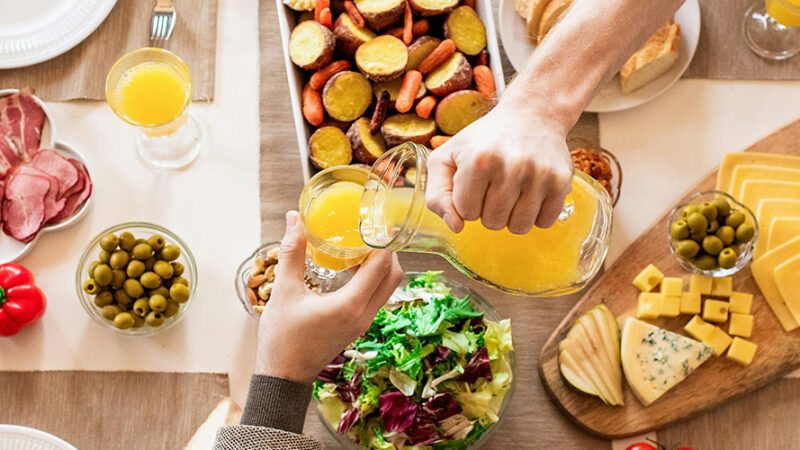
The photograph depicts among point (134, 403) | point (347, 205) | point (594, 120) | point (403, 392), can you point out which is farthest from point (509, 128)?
point (134, 403)

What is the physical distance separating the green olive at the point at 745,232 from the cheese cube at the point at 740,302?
6.2 inches

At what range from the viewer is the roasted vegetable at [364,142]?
1.75 metres

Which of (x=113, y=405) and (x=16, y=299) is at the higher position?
(x=16, y=299)

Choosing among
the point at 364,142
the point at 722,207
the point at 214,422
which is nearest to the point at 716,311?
the point at 722,207

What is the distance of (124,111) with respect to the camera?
6.01 ft

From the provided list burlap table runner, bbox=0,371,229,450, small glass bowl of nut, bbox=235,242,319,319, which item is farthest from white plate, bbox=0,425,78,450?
small glass bowl of nut, bbox=235,242,319,319

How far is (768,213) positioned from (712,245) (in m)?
0.23

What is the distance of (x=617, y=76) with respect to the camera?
1896 millimetres

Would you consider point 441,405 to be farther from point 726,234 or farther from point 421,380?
point 726,234

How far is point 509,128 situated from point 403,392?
784mm

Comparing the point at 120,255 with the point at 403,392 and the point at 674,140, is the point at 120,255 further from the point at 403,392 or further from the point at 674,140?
the point at 674,140

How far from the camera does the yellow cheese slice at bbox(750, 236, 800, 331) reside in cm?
182

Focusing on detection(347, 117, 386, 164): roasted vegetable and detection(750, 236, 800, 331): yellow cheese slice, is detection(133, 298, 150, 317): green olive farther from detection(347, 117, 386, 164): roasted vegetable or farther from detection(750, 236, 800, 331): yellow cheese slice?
detection(750, 236, 800, 331): yellow cheese slice

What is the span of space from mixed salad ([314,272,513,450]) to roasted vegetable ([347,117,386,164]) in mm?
365
